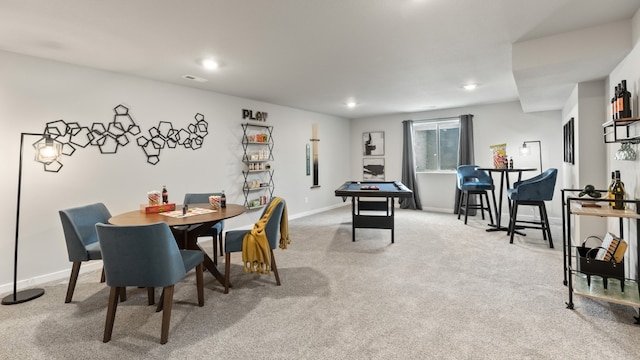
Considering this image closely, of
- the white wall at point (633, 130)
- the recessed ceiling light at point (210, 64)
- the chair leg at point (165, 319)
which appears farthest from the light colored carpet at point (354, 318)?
the recessed ceiling light at point (210, 64)

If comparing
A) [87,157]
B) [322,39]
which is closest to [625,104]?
[322,39]

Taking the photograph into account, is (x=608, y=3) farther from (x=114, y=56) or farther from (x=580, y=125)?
(x=114, y=56)

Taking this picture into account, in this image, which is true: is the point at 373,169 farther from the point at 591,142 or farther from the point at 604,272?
the point at 604,272

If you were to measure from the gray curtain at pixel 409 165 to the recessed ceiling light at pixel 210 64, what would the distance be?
491 centimetres

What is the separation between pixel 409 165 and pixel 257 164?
3.72 m

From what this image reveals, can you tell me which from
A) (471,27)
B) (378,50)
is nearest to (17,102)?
(378,50)

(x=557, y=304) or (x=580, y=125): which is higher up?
(x=580, y=125)

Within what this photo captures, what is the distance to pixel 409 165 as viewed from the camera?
7.16 metres

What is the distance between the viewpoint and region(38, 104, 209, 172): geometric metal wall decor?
3.28 m

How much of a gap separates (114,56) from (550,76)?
15.3 feet

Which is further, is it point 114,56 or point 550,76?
point 550,76

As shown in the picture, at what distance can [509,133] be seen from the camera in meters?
6.02

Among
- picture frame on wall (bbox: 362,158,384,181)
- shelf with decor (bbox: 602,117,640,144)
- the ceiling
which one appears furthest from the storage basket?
picture frame on wall (bbox: 362,158,384,181)

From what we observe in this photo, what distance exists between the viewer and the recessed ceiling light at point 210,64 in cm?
333
